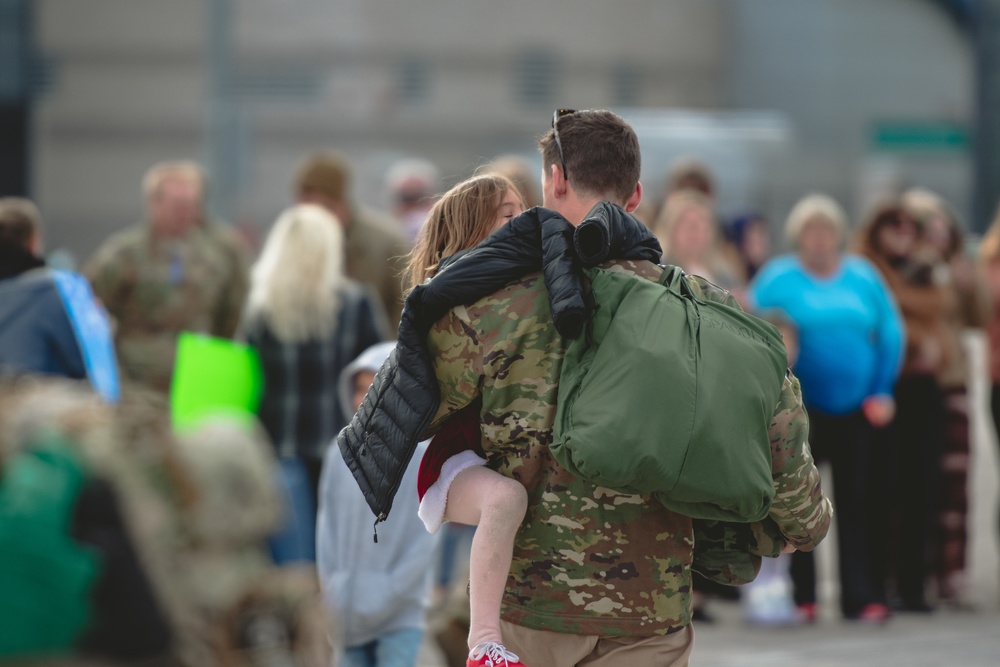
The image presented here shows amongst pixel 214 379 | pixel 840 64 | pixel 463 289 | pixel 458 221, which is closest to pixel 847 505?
pixel 214 379

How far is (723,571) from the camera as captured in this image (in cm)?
350

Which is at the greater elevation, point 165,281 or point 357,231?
point 357,231

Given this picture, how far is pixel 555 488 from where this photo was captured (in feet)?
10.6

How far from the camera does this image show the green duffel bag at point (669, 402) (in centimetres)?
301

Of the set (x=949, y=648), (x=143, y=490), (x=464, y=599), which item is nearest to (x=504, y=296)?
(x=143, y=490)

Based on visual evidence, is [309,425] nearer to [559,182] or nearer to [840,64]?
[559,182]

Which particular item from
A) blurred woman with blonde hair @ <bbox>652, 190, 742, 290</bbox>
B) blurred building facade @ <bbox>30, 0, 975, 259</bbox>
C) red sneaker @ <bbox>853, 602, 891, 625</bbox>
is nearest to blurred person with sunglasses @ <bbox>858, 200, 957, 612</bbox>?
red sneaker @ <bbox>853, 602, 891, 625</bbox>

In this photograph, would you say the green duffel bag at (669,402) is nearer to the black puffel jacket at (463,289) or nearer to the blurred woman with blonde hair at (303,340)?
the black puffel jacket at (463,289)

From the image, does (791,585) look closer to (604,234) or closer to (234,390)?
(234,390)

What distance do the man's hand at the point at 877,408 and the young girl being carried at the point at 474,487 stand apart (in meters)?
4.71

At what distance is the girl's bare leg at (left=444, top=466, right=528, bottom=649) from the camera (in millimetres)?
3201

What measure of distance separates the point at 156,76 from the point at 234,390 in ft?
93.3

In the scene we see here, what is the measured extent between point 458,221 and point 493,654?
1.08m

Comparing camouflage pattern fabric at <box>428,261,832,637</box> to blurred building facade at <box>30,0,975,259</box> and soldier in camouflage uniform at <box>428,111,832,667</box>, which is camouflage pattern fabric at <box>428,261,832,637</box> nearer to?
soldier in camouflage uniform at <box>428,111,832,667</box>
